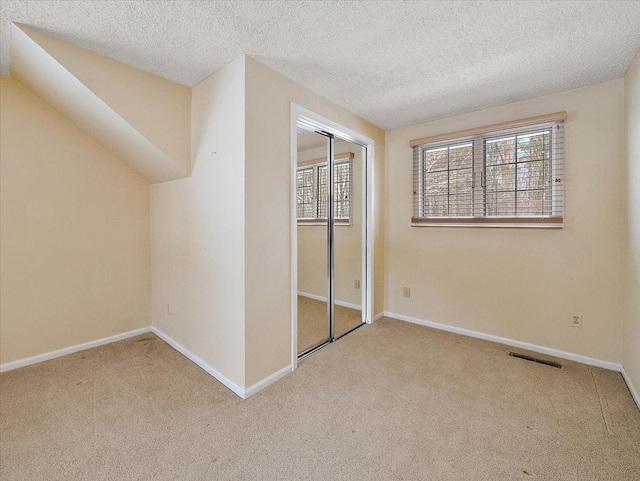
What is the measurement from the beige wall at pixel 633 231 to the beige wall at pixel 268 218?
2347 mm

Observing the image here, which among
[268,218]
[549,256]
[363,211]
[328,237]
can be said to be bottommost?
[549,256]

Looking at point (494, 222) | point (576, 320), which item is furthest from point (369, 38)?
point (576, 320)

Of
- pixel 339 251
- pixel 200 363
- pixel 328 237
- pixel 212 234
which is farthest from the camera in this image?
pixel 339 251

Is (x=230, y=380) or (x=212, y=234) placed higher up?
(x=212, y=234)

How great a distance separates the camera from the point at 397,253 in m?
3.60

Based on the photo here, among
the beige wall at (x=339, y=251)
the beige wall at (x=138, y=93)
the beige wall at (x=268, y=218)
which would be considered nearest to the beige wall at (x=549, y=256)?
the beige wall at (x=339, y=251)

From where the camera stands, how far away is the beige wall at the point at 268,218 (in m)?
2.04

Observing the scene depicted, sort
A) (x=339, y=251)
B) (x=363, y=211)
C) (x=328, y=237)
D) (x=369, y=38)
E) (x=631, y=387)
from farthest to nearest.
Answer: (x=363, y=211) → (x=339, y=251) → (x=328, y=237) → (x=631, y=387) → (x=369, y=38)

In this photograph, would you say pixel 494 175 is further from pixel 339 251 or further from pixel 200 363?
pixel 200 363

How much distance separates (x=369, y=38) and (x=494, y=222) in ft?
6.76

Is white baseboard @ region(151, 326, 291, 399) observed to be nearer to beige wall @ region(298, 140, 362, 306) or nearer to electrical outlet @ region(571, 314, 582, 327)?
beige wall @ region(298, 140, 362, 306)

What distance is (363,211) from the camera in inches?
134

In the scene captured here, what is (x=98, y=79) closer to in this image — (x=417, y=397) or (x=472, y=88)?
(x=472, y=88)

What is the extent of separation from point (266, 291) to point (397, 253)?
1.97 meters
